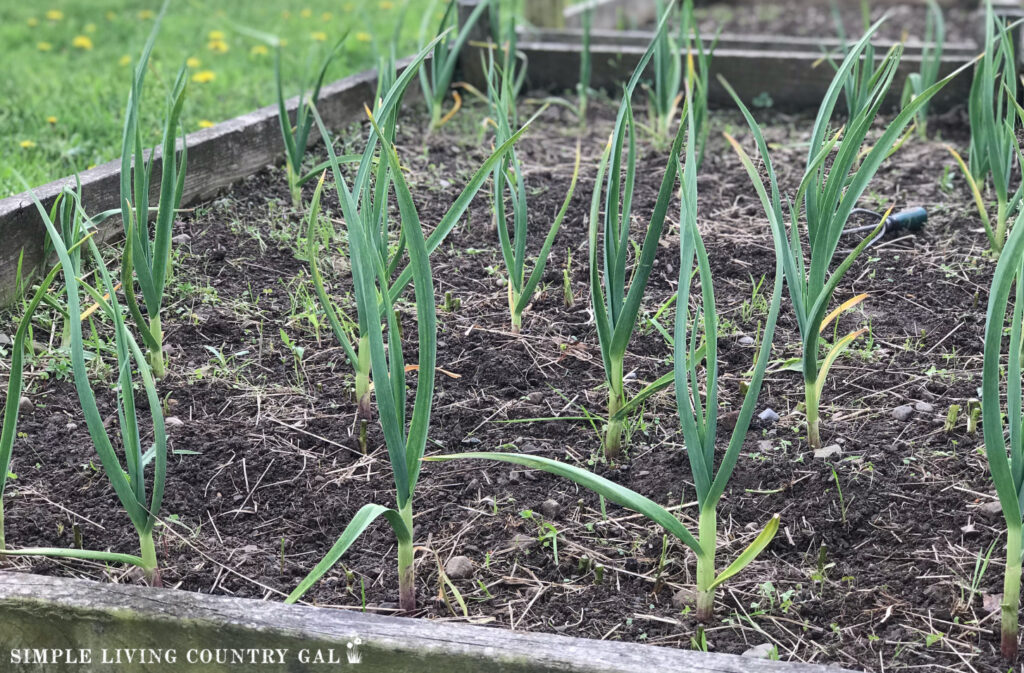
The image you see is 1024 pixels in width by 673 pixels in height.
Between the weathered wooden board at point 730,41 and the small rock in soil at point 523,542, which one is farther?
the weathered wooden board at point 730,41

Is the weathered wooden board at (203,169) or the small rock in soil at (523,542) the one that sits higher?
the weathered wooden board at (203,169)

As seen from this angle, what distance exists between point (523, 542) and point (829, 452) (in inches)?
22.7

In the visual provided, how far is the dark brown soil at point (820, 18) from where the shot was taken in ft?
18.4

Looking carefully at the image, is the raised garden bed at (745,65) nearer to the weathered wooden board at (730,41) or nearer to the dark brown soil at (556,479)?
the weathered wooden board at (730,41)

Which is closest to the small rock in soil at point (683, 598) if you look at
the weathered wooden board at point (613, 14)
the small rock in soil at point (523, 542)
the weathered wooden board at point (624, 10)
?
the small rock in soil at point (523, 542)

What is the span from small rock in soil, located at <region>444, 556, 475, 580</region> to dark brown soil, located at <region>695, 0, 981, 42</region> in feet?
14.6

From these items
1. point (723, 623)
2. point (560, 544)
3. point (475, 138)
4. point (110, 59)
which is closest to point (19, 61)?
point (110, 59)

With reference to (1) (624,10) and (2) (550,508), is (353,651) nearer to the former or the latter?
(2) (550,508)

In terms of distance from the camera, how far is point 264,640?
1250 mm

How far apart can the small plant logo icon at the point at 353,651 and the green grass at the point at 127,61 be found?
1.69 meters

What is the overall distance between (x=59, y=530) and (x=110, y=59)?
3405mm

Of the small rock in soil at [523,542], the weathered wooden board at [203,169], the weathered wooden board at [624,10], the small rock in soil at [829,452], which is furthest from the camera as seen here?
the weathered wooden board at [624,10]

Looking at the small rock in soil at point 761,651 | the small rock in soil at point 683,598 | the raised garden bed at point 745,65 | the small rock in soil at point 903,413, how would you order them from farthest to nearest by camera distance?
the raised garden bed at point 745,65 < the small rock in soil at point 903,413 < the small rock in soil at point 683,598 < the small rock in soil at point 761,651

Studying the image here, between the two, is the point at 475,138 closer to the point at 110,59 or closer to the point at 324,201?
the point at 324,201
